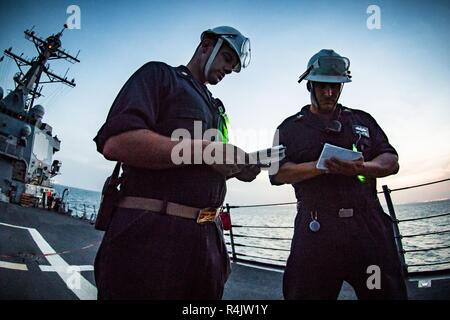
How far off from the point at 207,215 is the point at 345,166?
1092 mm

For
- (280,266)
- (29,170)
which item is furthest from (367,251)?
(29,170)

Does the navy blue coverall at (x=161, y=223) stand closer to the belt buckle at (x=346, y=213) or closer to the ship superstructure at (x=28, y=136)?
the belt buckle at (x=346, y=213)

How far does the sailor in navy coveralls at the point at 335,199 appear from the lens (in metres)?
1.67

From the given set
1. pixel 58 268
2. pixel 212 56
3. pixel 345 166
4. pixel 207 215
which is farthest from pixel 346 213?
pixel 58 268

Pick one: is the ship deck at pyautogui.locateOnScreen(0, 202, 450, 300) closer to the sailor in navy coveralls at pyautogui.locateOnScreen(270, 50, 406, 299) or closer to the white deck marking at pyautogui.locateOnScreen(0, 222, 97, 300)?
the white deck marking at pyautogui.locateOnScreen(0, 222, 97, 300)

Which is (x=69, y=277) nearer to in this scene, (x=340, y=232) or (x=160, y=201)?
(x=160, y=201)

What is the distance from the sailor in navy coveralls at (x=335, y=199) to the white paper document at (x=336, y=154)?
0.15 ft

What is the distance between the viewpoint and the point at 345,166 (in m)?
1.74

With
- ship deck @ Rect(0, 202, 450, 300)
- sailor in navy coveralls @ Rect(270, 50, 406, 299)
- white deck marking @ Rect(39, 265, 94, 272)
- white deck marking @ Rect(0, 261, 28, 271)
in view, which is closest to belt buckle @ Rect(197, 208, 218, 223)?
sailor in navy coveralls @ Rect(270, 50, 406, 299)

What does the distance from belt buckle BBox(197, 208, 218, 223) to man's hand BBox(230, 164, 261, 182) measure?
0.28 metres

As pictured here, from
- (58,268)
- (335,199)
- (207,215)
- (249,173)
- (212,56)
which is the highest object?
(212,56)

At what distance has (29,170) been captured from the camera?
2058 cm

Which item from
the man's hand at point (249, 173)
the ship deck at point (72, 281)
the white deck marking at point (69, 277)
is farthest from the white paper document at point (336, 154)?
the white deck marking at point (69, 277)
